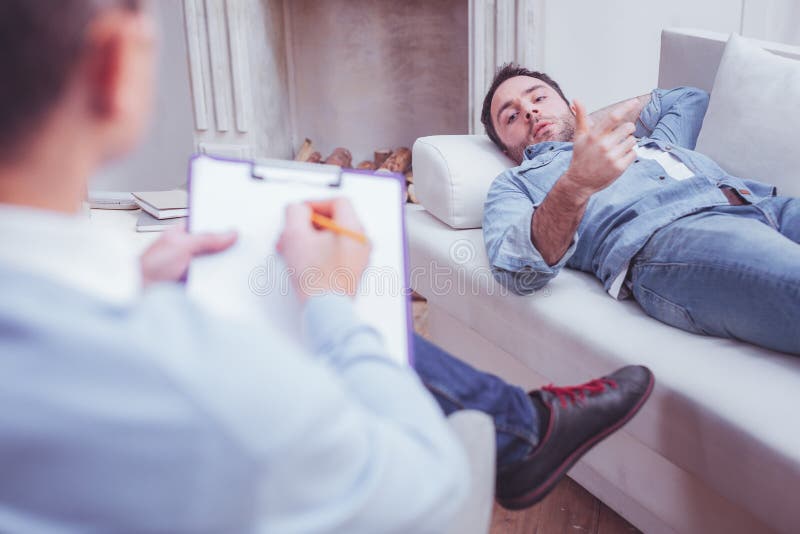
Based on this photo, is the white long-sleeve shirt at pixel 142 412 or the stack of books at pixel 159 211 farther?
the stack of books at pixel 159 211

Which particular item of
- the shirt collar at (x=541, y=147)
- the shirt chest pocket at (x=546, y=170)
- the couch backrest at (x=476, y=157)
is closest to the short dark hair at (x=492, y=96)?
the couch backrest at (x=476, y=157)

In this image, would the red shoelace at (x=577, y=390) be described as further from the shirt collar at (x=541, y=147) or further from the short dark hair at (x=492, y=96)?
the short dark hair at (x=492, y=96)

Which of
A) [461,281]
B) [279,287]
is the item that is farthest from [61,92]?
[461,281]

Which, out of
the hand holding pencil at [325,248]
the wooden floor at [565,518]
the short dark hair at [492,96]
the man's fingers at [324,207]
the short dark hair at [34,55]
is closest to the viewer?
the short dark hair at [34,55]

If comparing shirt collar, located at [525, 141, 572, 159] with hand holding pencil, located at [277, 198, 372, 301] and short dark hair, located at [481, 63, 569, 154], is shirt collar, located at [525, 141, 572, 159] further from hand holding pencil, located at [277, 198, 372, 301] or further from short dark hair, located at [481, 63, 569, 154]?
hand holding pencil, located at [277, 198, 372, 301]

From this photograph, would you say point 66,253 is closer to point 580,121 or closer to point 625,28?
point 580,121

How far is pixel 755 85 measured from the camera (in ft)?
5.30

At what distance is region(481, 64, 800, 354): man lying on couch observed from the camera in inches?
46.3

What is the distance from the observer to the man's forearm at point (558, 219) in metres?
1.26

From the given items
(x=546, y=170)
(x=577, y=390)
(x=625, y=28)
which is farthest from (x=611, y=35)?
(x=577, y=390)

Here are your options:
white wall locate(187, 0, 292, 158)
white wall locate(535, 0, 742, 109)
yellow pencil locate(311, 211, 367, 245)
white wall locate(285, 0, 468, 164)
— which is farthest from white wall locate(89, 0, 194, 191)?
yellow pencil locate(311, 211, 367, 245)

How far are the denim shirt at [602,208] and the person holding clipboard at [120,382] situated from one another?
903 mm

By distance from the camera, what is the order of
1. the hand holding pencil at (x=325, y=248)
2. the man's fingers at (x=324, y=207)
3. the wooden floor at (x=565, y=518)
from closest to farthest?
the hand holding pencil at (x=325, y=248) → the man's fingers at (x=324, y=207) → the wooden floor at (x=565, y=518)

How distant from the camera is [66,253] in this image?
1.36ft
